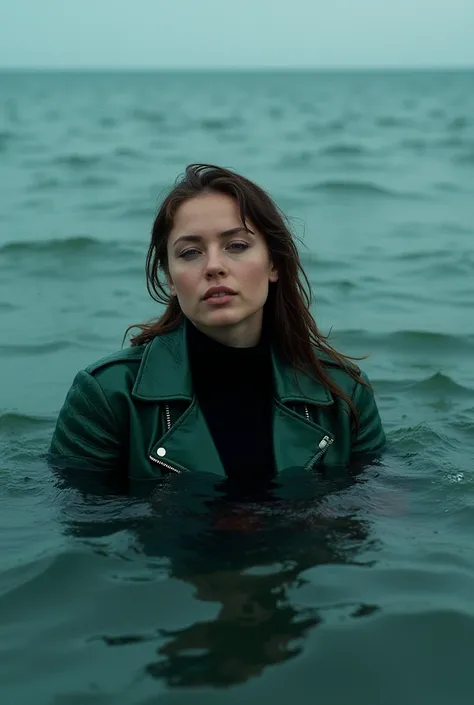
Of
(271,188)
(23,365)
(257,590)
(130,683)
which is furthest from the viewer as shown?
(271,188)

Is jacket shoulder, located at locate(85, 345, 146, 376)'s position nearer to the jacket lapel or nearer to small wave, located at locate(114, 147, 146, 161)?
the jacket lapel

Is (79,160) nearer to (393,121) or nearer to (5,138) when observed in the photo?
(5,138)

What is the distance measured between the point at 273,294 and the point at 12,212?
9978 mm

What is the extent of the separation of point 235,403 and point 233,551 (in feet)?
2.08

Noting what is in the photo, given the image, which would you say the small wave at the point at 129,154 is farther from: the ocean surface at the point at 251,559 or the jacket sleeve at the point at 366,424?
the jacket sleeve at the point at 366,424

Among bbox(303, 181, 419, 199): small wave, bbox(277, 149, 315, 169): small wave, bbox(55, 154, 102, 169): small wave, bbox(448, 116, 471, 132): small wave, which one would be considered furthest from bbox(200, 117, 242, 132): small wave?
bbox(303, 181, 419, 199): small wave

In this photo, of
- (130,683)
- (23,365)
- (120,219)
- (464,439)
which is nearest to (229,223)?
(130,683)

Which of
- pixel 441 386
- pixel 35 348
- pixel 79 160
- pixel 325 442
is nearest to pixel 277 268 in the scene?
pixel 325 442

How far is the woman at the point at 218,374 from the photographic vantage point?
4105 millimetres

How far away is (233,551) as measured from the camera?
3.77m

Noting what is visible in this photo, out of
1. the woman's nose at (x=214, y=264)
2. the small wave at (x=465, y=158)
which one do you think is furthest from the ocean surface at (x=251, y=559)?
the small wave at (x=465, y=158)

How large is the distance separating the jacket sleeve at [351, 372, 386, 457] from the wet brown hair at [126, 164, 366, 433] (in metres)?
0.05

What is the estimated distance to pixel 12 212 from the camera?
13.9 m

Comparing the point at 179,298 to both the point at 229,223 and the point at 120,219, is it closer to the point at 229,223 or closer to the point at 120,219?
the point at 229,223
